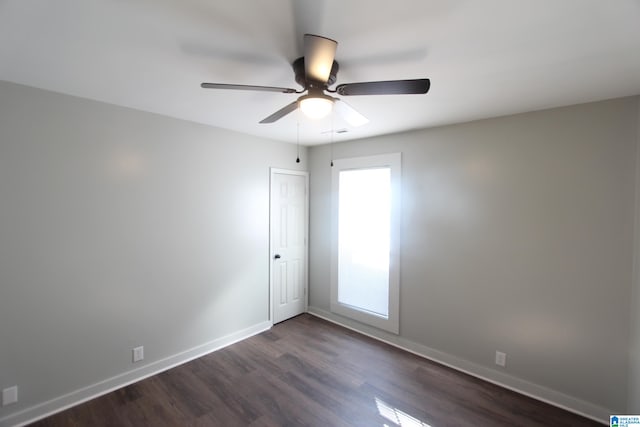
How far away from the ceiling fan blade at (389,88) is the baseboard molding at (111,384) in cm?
305

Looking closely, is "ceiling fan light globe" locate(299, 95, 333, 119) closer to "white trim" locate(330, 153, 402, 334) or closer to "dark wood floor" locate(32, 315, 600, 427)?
"white trim" locate(330, 153, 402, 334)

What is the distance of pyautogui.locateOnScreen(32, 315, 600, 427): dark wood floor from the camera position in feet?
7.12

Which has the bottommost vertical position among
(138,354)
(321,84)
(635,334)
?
(138,354)

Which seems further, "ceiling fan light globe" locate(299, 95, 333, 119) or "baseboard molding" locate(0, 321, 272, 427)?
"baseboard molding" locate(0, 321, 272, 427)

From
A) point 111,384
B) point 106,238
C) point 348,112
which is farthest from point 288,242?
point 348,112

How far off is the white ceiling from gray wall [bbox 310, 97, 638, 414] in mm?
352

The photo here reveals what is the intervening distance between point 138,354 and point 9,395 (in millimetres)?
820

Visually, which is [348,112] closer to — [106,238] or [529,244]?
[529,244]

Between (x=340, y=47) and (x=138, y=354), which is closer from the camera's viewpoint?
(x=340, y=47)

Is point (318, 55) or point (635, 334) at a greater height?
point (318, 55)

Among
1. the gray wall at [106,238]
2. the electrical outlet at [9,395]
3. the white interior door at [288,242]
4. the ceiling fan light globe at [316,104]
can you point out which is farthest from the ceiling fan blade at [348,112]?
the electrical outlet at [9,395]

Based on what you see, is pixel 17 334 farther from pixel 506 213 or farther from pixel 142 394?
pixel 506 213

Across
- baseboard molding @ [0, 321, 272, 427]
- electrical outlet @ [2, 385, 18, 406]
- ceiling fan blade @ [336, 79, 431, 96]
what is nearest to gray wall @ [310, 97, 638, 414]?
ceiling fan blade @ [336, 79, 431, 96]

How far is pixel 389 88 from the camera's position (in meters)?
1.45
